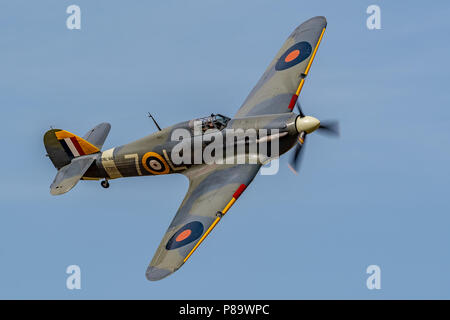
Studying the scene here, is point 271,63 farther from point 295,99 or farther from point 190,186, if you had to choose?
point 190,186

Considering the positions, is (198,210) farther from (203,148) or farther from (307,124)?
(307,124)

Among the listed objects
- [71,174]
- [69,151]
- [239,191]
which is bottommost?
[239,191]

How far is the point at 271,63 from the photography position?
36.6 m

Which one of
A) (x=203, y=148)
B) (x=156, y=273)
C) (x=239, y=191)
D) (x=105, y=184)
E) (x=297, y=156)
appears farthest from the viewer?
(x=105, y=184)

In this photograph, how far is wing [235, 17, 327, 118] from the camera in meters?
33.9

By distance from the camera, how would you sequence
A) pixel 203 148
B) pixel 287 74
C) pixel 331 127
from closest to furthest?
pixel 331 127 → pixel 203 148 → pixel 287 74

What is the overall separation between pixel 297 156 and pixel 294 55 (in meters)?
6.17

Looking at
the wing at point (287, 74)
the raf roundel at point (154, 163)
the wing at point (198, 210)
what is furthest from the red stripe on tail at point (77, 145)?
the wing at point (287, 74)

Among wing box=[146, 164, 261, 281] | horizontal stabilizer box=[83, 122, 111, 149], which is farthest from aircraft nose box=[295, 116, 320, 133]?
horizontal stabilizer box=[83, 122, 111, 149]

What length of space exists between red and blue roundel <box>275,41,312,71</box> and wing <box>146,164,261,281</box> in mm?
6265

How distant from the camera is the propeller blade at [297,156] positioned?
31.3 meters

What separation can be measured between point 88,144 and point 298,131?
876 cm

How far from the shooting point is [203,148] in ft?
105

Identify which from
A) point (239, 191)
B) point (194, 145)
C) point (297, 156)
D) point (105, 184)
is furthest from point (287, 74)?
point (105, 184)
